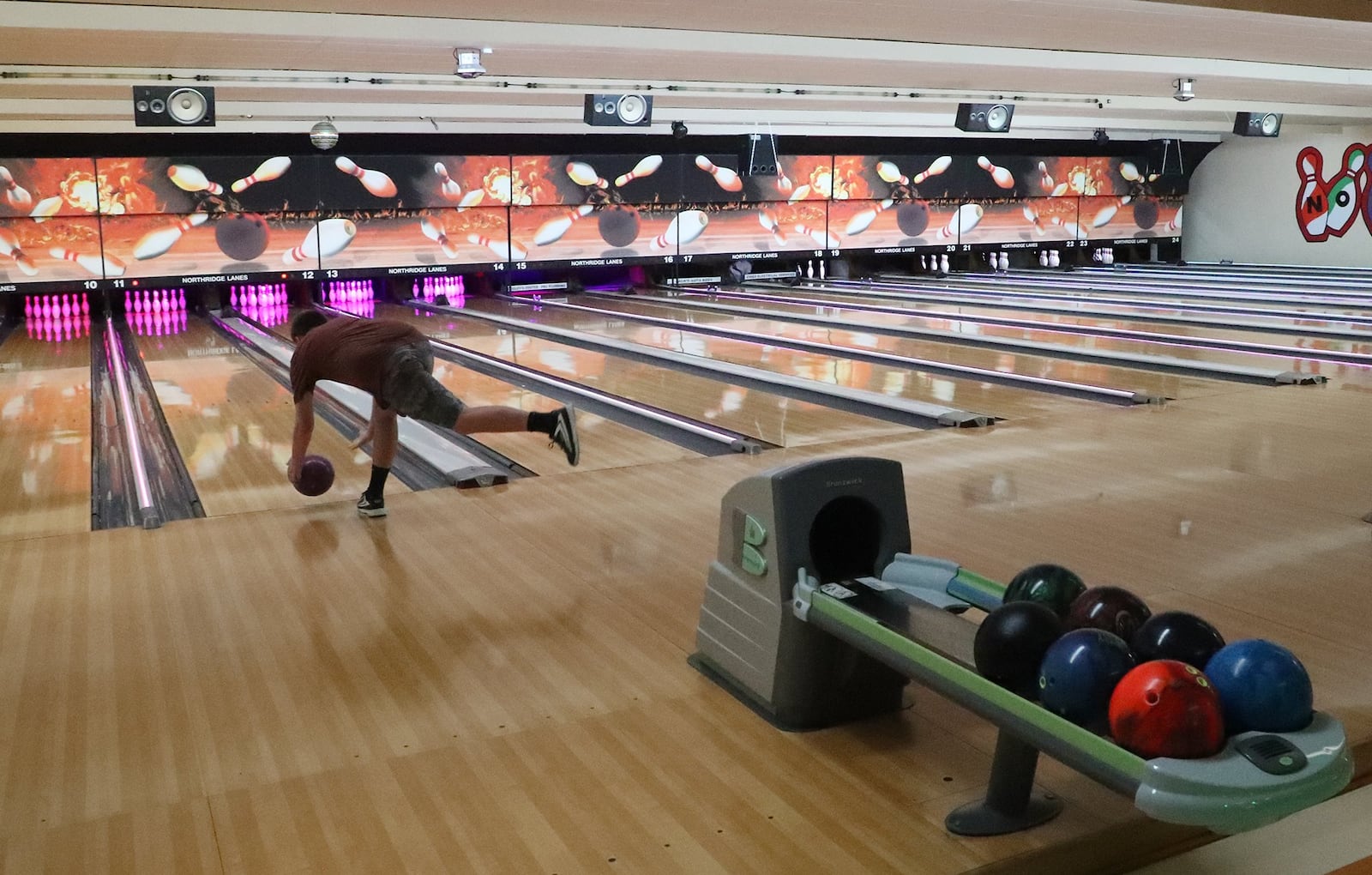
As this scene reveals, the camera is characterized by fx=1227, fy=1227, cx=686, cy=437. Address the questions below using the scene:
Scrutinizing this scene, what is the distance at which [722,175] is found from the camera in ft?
A: 39.5

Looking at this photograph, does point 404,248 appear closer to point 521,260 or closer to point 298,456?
point 521,260

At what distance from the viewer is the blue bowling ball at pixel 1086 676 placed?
165cm

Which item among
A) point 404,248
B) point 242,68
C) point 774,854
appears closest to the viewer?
point 774,854

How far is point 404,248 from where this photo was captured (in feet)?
35.7

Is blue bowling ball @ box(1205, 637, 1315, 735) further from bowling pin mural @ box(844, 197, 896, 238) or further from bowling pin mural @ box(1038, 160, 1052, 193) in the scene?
bowling pin mural @ box(1038, 160, 1052, 193)

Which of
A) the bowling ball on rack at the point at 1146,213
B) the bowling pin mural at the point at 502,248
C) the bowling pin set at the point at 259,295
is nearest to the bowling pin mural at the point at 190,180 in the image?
the bowling pin set at the point at 259,295

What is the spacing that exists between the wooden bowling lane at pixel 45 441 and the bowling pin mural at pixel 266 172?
2.57 meters

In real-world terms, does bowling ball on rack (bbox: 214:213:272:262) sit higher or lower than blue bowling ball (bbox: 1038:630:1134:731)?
higher

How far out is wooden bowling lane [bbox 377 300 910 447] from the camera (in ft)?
16.0

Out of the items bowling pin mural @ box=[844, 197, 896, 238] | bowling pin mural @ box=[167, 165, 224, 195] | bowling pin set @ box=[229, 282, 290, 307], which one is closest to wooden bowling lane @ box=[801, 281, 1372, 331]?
bowling pin mural @ box=[844, 197, 896, 238]

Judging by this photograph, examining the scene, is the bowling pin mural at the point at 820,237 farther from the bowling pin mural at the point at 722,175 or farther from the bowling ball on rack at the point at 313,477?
the bowling ball on rack at the point at 313,477

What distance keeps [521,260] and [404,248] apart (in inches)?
43.3

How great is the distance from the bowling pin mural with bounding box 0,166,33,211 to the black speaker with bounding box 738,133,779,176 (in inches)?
240

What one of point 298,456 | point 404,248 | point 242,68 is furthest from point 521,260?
point 298,456
